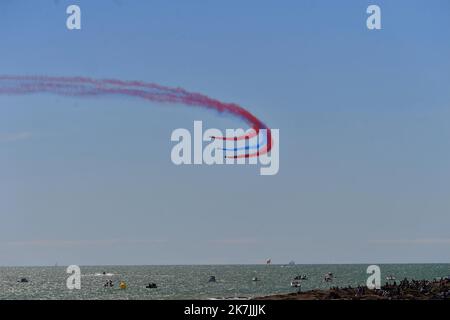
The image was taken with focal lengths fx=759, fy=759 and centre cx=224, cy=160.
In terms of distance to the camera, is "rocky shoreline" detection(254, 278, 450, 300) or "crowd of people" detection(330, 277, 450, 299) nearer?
"rocky shoreline" detection(254, 278, 450, 300)

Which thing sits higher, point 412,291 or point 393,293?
point 393,293

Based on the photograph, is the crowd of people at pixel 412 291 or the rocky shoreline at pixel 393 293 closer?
the rocky shoreline at pixel 393 293

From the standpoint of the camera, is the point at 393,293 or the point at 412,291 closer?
the point at 393,293

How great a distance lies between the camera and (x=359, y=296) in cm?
5162
